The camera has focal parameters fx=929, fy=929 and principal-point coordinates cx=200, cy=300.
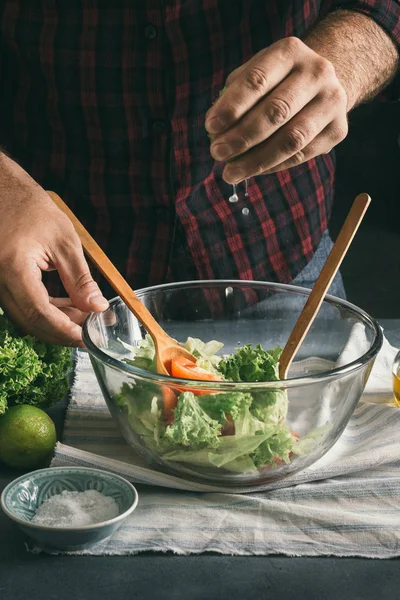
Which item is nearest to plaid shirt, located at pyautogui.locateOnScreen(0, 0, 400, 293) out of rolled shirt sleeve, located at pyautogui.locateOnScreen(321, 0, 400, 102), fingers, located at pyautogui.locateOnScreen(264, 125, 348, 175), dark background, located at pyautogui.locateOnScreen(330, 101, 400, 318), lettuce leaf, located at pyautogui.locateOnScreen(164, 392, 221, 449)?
rolled shirt sleeve, located at pyautogui.locateOnScreen(321, 0, 400, 102)

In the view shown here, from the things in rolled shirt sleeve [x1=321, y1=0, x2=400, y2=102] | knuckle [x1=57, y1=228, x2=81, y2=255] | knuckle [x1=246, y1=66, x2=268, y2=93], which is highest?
rolled shirt sleeve [x1=321, y1=0, x2=400, y2=102]

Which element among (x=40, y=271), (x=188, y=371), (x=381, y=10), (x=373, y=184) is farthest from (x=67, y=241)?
(x=373, y=184)

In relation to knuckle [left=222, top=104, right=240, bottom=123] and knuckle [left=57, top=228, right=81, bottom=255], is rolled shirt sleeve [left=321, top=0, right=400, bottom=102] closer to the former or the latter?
knuckle [left=222, top=104, right=240, bottom=123]

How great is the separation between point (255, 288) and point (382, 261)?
2591 mm

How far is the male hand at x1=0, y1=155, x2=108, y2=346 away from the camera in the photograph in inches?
52.0

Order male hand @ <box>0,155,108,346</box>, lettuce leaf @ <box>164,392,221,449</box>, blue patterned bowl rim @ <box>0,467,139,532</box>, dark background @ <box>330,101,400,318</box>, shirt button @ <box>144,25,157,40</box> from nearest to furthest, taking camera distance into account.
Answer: blue patterned bowl rim @ <box>0,467,139,532</box> → lettuce leaf @ <box>164,392,221,449</box> → male hand @ <box>0,155,108,346</box> → shirt button @ <box>144,25,157,40</box> → dark background @ <box>330,101,400,318</box>

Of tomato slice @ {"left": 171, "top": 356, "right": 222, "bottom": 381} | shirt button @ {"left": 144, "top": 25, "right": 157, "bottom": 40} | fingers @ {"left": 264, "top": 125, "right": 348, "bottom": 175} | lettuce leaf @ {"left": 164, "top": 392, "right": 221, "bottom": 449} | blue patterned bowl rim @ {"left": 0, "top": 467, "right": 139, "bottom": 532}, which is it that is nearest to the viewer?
blue patterned bowl rim @ {"left": 0, "top": 467, "right": 139, "bottom": 532}

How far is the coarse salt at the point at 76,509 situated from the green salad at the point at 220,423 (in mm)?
118

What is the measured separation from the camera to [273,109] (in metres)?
1.29

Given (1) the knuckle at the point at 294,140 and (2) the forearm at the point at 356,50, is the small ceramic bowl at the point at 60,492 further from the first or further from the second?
(2) the forearm at the point at 356,50

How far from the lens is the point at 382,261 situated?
156 inches

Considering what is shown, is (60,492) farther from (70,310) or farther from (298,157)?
(298,157)

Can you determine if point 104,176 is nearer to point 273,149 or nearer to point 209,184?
point 209,184

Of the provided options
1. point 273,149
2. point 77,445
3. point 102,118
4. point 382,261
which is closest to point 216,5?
point 102,118
